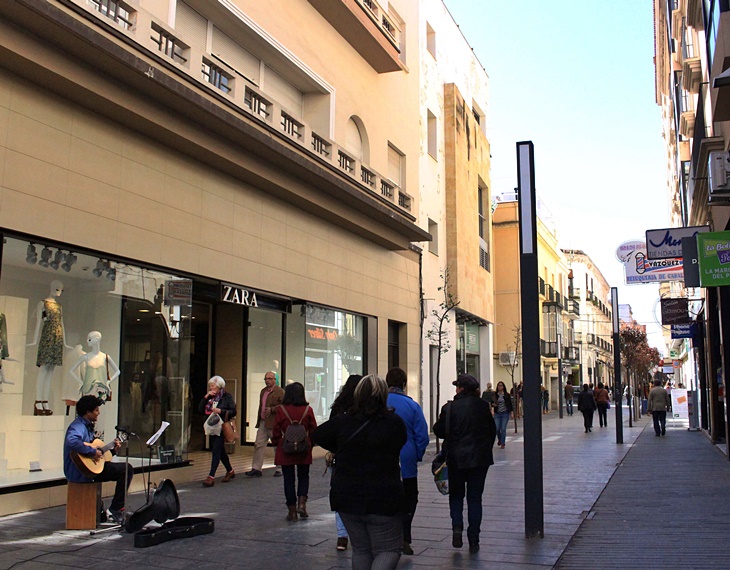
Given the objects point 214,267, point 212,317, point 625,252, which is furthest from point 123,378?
point 625,252

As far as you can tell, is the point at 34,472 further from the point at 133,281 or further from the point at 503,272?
the point at 503,272

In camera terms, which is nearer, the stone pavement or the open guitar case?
the stone pavement

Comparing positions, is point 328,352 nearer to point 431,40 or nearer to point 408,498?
point 408,498

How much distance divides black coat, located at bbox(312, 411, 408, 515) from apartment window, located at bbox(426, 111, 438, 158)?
2233cm

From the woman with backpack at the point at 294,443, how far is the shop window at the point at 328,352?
797cm

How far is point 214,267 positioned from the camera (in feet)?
43.1

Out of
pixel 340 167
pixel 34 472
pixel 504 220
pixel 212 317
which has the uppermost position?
pixel 504 220

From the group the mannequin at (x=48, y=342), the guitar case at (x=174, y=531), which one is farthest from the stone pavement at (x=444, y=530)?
the mannequin at (x=48, y=342)

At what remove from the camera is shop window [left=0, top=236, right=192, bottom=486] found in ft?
31.7

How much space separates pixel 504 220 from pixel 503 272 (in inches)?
118

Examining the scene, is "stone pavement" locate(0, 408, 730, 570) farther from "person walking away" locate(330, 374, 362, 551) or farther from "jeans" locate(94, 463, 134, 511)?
"jeans" locate(94, 463, 134, 511)

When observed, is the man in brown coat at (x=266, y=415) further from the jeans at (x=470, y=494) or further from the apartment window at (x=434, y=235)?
the apartment window at (x=434, y=235)

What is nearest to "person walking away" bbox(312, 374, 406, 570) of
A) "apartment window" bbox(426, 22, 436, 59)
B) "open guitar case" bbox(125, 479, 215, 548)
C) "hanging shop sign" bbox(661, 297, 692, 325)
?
"open guitar case" bbox(125, 479, 215, 548)

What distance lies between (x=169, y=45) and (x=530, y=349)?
8614 millimetres
